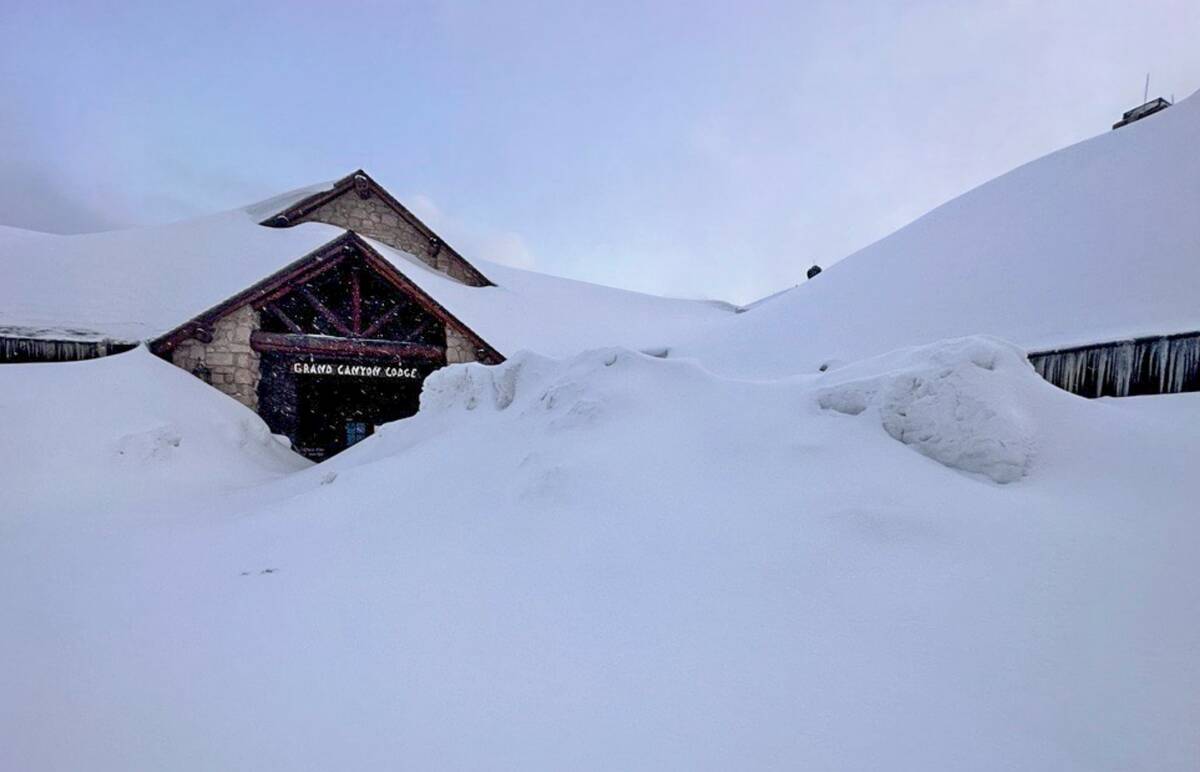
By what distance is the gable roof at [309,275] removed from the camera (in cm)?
966

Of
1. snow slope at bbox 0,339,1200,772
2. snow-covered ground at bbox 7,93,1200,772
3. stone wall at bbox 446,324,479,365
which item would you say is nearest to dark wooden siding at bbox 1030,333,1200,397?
snow-covered ground at bbox 7,93,1200,772

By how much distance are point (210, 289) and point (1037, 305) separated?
60.7 ft

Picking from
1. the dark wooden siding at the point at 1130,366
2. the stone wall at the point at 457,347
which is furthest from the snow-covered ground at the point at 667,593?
the stone wall at the point at 457,347

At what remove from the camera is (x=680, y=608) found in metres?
2.58

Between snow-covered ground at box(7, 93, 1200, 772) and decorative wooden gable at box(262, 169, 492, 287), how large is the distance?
13.9 metres

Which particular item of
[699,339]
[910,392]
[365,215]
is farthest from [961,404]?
[365,215]

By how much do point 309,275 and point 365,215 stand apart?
8485 millimetres

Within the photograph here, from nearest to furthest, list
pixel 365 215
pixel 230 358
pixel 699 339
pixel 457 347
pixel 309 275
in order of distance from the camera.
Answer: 1. pixel 230 358
2. pixel 309 275
3. pixel 457 347
4. pixel 365 215
5. pixel 699 339

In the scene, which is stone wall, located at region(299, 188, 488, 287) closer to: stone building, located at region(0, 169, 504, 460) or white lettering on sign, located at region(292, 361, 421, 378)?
stone building, located at region(0, 169, 504, 460)

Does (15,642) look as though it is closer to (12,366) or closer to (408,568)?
(408,568)

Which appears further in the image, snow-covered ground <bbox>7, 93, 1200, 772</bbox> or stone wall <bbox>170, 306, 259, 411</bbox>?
stone wall <bbox>170, 306, 259, 411</bbox>

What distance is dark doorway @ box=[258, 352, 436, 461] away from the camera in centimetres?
1059

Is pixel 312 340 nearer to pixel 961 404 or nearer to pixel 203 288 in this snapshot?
pixel 203 288

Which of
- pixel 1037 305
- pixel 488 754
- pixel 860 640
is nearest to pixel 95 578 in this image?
pixel 488 754
